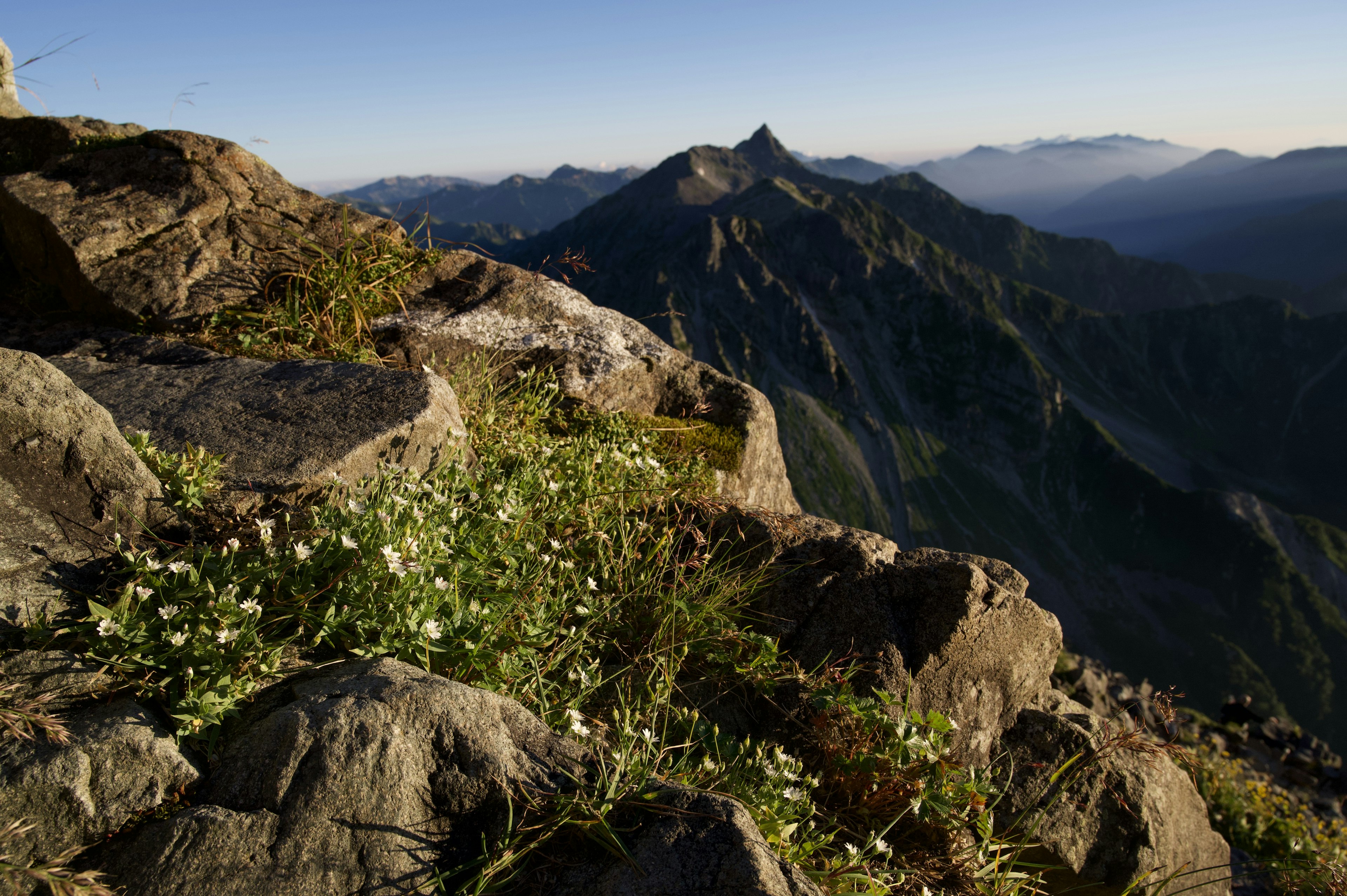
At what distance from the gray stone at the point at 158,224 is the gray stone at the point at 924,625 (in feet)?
18.2

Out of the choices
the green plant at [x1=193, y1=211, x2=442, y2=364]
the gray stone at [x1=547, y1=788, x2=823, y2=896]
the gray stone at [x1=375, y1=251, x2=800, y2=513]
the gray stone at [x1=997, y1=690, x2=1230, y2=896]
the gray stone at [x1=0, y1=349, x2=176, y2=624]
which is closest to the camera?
the gray stone at [x1=547, y1=788, x2=823, y2=896]

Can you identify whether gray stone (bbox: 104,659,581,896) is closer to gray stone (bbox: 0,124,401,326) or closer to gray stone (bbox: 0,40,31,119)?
gray stone (bbox: 0,124,401,326)

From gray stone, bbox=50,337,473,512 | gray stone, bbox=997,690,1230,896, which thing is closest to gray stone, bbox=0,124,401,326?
gray stone, bbox=50,337,473,512

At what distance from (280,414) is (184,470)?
101 cm

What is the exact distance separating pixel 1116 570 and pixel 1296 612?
2950 centimetres

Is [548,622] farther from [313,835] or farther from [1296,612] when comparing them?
[1296,612]

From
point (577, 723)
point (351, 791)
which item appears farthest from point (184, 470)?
point (577, 723)

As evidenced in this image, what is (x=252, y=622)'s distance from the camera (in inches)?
107

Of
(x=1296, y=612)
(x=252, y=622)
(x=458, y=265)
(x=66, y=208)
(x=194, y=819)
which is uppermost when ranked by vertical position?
(x=66, y=208)

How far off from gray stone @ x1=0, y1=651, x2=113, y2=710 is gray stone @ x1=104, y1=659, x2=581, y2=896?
1.88 ft

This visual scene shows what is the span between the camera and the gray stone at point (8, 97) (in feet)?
27.7

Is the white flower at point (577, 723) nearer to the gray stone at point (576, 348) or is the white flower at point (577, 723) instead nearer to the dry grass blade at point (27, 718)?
the dry grass blade at point (27, 718)

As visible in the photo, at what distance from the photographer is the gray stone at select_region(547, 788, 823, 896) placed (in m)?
2.20

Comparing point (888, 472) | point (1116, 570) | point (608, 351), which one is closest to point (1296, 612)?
point (1116, 570)
